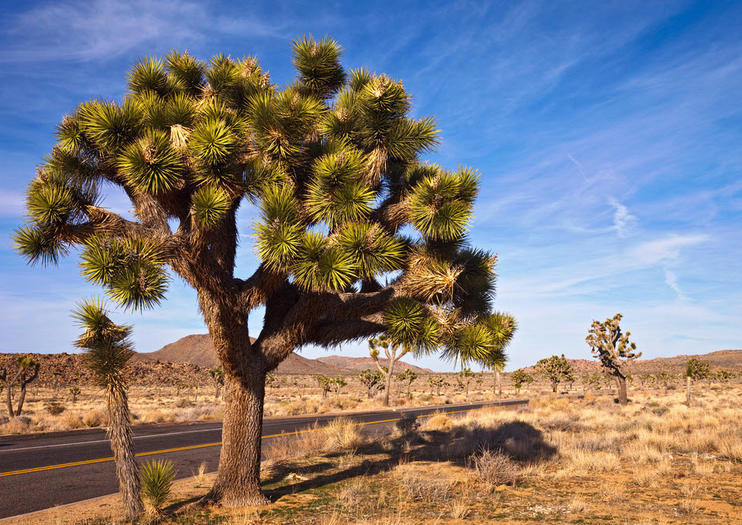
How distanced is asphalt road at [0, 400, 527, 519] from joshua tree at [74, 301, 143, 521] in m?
2.20

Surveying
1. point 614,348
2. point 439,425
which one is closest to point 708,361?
point 614,348

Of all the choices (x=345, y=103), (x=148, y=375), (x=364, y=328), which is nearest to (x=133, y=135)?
(x=345, y=103)

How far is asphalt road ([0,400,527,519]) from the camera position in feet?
29.7

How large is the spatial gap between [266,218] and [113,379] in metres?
3.09

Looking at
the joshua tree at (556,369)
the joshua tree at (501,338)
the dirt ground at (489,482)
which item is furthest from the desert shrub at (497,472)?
the joshua tree at (556,369)

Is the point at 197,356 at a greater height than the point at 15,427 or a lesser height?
greater

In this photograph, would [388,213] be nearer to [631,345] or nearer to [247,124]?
[247,124]

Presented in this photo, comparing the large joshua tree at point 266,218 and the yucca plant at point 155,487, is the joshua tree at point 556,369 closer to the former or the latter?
the large joshua tree at point 266,218

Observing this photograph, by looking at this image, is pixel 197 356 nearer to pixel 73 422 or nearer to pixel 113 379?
pixel 73 422

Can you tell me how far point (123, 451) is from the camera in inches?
279

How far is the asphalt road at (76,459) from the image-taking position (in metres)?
9.06

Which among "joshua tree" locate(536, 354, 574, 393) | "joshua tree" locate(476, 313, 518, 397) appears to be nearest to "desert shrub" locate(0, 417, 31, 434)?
"joshua tree" locate(476, 313, 518, 397)

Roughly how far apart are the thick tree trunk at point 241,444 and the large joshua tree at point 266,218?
0.07 feet

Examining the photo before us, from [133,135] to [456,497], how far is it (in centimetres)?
781
